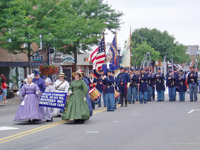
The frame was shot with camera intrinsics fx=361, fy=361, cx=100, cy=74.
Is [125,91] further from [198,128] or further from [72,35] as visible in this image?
[72,35]

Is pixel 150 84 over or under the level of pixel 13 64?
under

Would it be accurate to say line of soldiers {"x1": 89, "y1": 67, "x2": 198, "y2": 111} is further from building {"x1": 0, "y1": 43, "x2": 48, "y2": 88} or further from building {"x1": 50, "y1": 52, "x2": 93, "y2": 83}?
building {"x1": 50, "y1": 52, "x2": 93, "y2": 83}

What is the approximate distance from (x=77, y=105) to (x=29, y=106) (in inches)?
62.4

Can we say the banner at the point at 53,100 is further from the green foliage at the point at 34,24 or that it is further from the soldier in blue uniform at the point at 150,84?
the green foliage at the point at 34,24

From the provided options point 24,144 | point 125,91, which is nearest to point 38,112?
point 24,144

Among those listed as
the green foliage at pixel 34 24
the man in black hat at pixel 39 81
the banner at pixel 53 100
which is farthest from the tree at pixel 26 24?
the banner at pixel 53 100

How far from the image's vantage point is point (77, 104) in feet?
39.3

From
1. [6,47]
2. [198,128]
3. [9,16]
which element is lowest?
[198,128]

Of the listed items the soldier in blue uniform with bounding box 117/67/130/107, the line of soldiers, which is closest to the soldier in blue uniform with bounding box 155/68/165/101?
the line of soldiers

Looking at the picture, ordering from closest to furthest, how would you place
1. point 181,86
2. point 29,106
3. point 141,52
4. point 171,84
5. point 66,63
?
1. point 29,106
2. point 181,86
3. point 171,84
4. point 66,63
5. point 141,52

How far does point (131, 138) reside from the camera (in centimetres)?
922

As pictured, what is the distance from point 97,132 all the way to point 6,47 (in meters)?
18.3

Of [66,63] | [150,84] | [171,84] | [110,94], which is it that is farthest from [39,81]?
[66,63]

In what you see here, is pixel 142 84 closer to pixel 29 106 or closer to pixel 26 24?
pixel 29 106
